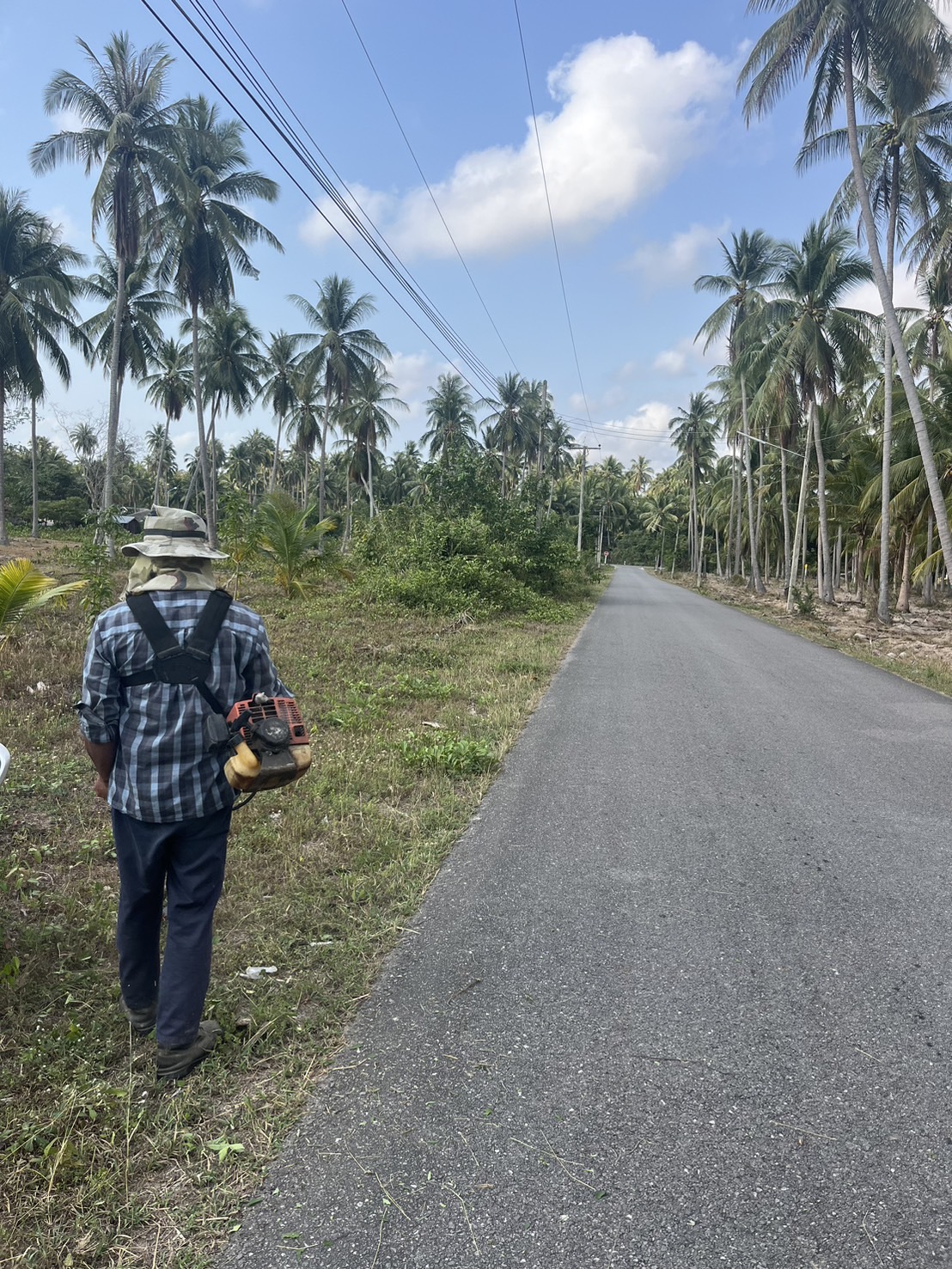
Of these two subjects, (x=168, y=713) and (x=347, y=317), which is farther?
(x=347, y=317)

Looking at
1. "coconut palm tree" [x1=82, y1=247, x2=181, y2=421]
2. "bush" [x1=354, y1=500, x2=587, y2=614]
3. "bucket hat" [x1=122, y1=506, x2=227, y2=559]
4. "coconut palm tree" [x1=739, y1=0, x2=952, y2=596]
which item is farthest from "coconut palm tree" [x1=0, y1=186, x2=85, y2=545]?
Result: "bucket hat" [x1=122, y1=506, x2=227, y2=559]

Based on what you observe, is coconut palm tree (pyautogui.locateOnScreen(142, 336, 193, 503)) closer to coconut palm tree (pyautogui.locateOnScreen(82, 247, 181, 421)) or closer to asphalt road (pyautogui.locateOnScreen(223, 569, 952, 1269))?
coconut palm tree (pyautogui.locateOnScreen(82, 247, 181, 421))

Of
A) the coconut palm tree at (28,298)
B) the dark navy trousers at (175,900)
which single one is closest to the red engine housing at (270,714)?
the dark navy trousers at (175,900)

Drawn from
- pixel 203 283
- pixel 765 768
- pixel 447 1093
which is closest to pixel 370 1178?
pixel 447 1093

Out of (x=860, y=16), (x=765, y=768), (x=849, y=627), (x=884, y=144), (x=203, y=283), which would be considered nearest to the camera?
(x=765, y=768)

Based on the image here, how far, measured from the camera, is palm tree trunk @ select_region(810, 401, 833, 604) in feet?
87.8

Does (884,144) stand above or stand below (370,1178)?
above

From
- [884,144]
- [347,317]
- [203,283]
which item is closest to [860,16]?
[884,144]

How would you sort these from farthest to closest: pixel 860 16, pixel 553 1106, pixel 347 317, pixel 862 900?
pixel 347 317 < pixel 860 16 < pixel 862 900 < pixel 553 1106

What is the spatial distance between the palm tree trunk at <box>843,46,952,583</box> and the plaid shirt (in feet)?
53.8

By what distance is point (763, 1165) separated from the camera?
216 centimetres

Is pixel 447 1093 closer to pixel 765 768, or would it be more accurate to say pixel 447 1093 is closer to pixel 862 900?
pixel 862 900

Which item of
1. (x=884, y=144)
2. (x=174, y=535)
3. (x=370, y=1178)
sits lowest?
(x=370, y=1178)

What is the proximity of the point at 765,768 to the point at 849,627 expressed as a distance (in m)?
16.2
